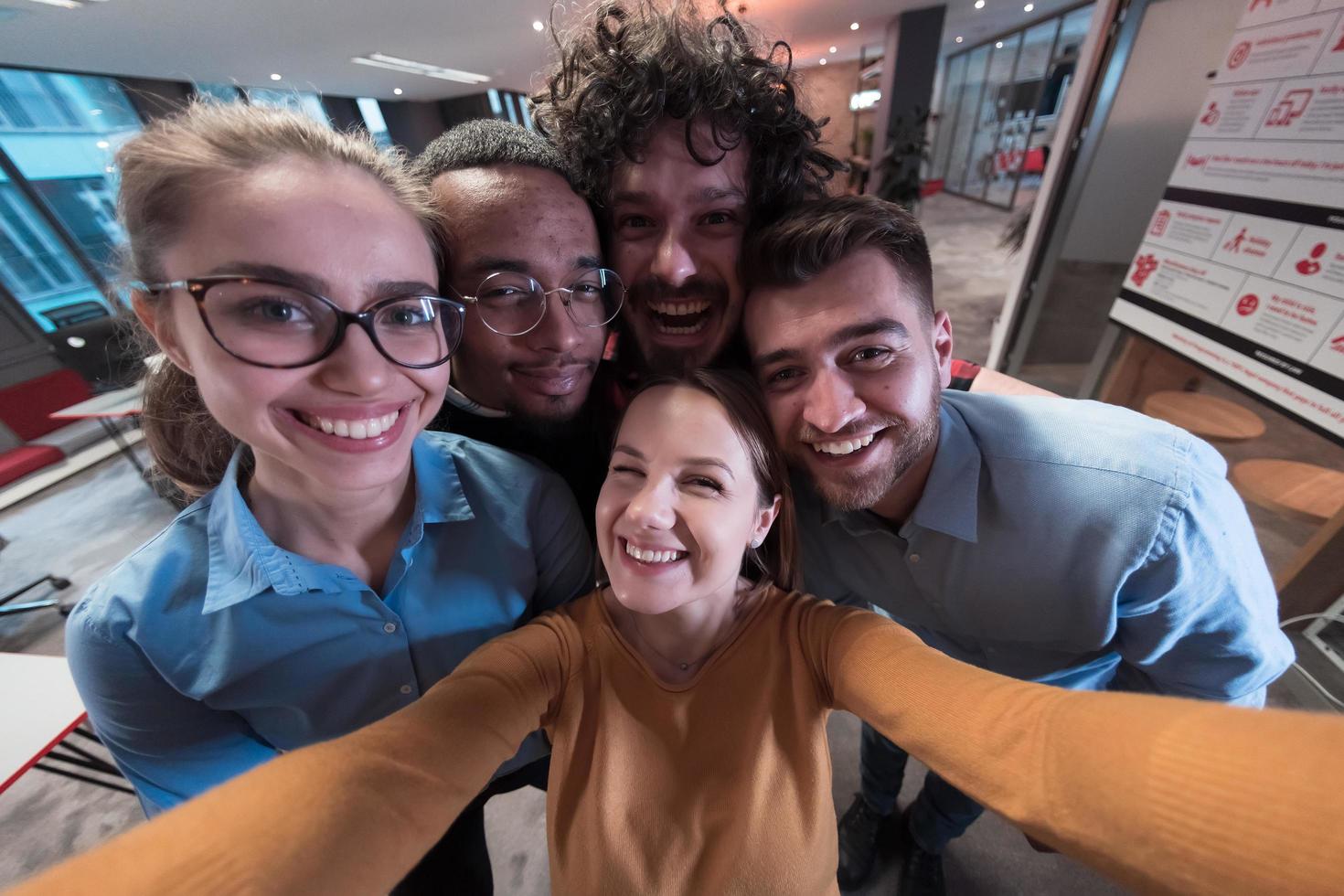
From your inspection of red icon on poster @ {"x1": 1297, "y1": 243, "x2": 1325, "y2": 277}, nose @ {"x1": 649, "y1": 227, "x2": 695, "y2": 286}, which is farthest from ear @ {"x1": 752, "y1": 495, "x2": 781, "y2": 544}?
red icon on poster @ {"x1": 1297, "y1": 243, "x2": 1325, "y2": 277}

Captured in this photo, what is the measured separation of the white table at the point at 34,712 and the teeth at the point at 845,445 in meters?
2.61

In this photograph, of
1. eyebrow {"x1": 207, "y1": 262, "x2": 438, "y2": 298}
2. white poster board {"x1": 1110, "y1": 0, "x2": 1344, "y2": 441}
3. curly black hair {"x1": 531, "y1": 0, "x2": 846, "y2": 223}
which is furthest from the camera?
white poster board {"x1": 1110, "y1": 0, "x2": 1344, "y2": 441}

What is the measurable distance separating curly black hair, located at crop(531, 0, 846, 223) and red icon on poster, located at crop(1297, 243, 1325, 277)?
2.20 m

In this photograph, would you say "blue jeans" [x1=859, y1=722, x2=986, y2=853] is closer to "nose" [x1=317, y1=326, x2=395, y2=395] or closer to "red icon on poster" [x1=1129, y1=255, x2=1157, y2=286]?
"nose" [x1=317, y1=326, x2=395, y2=395]

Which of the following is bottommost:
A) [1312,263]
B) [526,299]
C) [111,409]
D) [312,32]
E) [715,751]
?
[111,409]

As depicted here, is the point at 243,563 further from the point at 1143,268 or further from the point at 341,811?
the point at 1143,268

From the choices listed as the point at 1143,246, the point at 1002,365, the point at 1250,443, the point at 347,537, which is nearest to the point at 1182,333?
the point at 1143,246

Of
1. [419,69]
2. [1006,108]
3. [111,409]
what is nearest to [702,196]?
[111,409]

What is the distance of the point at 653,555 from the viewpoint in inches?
37.7

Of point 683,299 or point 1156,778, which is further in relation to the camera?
point 683,299

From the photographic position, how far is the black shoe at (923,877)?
65.5 inches

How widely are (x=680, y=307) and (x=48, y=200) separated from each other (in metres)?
8.76

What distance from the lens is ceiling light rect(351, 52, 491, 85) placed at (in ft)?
25.2

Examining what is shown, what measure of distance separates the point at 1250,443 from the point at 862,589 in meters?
3.91
